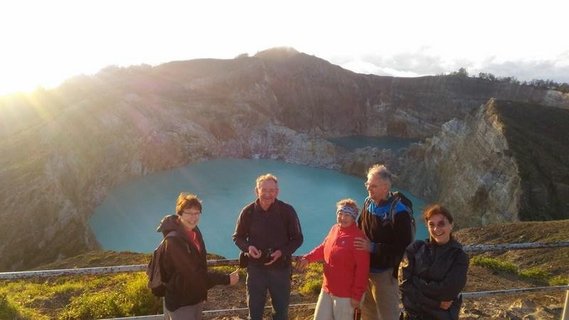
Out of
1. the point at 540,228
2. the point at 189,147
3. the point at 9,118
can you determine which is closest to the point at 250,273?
the point at 540,228

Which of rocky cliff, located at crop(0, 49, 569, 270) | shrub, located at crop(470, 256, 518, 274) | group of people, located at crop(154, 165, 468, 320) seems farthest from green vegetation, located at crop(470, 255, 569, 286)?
rocky cliff, located at crop(0, 49, 569, 270)

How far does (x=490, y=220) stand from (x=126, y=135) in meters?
39.6

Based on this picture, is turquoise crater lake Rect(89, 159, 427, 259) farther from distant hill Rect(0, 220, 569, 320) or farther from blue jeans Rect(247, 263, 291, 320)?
blue jeans Rect(247, 263, 291, 320)

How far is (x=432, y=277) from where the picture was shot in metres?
4.29

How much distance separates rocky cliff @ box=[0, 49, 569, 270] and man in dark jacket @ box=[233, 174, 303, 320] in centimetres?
2810

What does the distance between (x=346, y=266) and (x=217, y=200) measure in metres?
40.4

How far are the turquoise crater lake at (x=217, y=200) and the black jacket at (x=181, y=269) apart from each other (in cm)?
2343

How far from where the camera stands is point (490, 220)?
33594mm

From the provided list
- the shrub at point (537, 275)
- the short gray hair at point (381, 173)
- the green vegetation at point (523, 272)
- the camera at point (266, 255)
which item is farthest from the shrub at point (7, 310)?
the shrub at point (537, 275)

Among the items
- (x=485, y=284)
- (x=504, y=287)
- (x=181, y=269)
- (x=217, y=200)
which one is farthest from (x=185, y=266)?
(x=217, y=200)

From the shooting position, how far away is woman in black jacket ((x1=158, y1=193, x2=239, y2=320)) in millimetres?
4391

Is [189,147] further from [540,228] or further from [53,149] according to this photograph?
[540,228]

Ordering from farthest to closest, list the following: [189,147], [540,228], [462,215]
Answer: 1. [189,147]
2. [462,215]
3. [540,228]

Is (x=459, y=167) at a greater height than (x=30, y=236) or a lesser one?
greater
